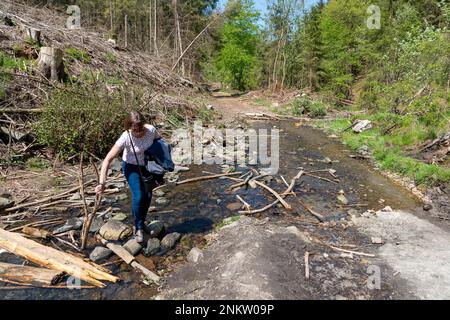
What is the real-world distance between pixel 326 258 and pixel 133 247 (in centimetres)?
298

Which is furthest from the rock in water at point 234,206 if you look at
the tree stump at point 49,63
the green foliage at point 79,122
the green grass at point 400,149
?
the tree stump at point 49,63

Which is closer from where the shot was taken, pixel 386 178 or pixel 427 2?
pixel 386 178

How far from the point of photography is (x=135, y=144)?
450 centimetres

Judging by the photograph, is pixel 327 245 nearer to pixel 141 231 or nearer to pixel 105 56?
pixel 141 231

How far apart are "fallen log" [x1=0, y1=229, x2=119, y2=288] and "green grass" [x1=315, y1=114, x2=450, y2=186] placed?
7.93 metres

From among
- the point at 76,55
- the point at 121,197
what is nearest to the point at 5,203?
the point at 121,197

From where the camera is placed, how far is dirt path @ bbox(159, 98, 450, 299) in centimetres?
368

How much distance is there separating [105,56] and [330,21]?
19239 mm

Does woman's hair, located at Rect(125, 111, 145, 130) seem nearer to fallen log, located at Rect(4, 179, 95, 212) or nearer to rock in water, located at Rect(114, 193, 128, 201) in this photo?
rock in water, located at Rect(114, 193, 128, 201)

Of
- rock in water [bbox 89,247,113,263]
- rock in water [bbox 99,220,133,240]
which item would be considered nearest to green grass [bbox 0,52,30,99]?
rock in water [bbox 99,220,133,240]

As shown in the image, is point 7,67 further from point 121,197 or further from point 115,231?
point 115,231

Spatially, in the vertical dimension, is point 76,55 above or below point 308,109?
above
